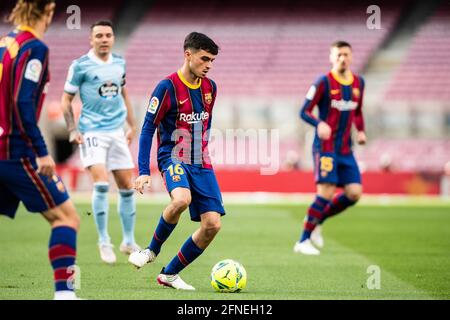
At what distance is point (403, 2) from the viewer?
31.0 m

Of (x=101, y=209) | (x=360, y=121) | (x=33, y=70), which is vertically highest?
(x=360, y=121)

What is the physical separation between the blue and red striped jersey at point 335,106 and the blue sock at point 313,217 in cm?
62

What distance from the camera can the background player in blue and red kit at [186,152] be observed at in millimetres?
6684

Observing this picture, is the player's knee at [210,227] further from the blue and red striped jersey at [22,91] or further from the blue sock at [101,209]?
the blue sock at [101,209]

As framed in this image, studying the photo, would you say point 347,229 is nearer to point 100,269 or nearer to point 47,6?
point 100,269

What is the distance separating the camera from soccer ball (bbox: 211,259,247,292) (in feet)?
21.7

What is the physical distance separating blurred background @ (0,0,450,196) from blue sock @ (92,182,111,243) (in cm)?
1341

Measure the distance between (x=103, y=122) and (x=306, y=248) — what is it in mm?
2786

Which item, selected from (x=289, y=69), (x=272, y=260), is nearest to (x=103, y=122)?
(x=272, y=260)

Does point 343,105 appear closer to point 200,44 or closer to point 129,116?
point 129,116

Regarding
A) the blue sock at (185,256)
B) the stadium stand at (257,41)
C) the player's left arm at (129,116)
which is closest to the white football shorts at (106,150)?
the player's left arm at (129,116)

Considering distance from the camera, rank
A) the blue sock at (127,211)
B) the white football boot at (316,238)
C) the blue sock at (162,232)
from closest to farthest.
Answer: the blue sock at (162,232) < the blue sock at (127,211) < the white football boot at (316,238)

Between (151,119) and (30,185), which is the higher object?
(151,119)

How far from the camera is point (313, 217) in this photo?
991 centimetres
